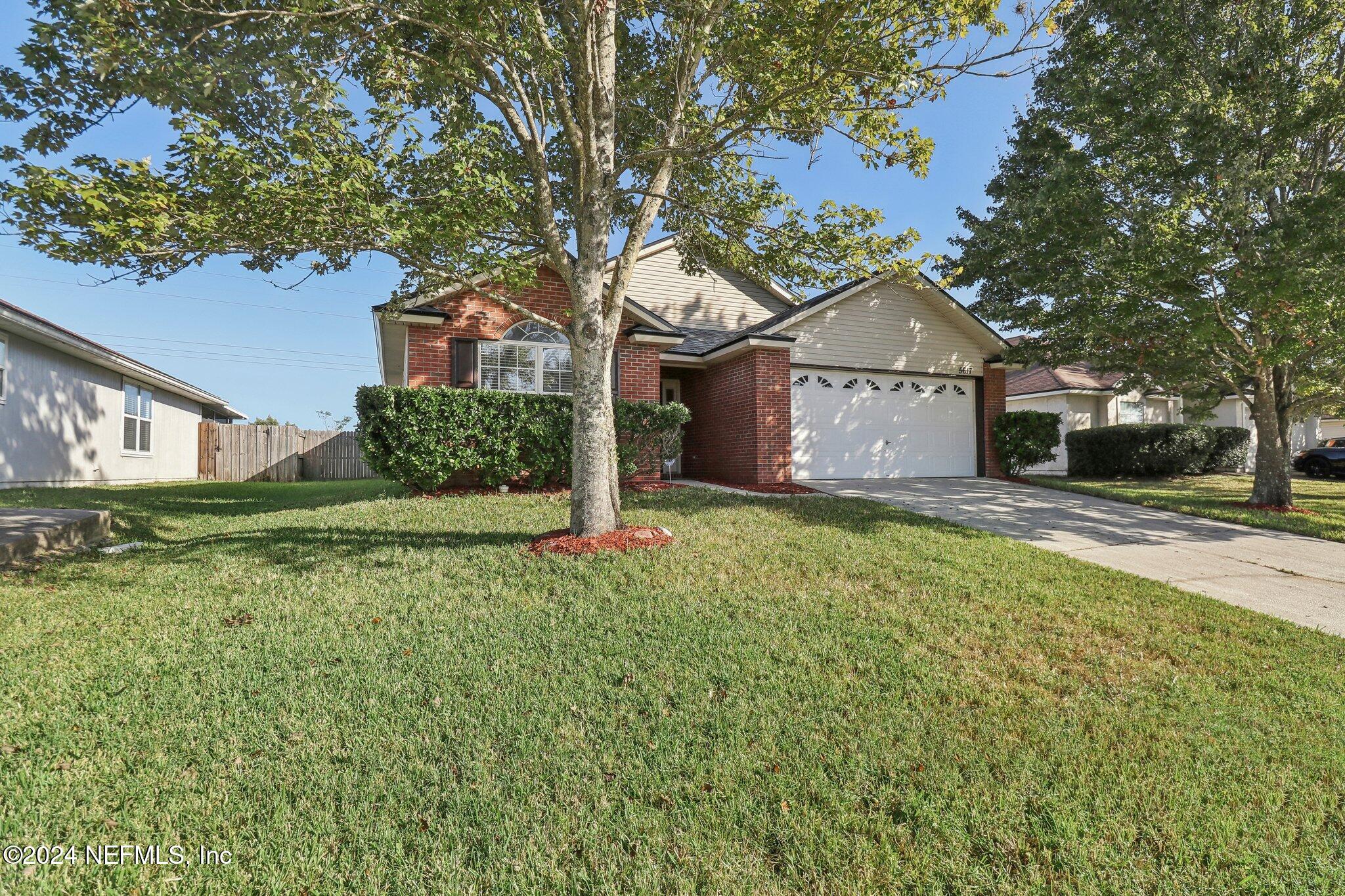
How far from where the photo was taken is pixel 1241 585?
19.9 feet

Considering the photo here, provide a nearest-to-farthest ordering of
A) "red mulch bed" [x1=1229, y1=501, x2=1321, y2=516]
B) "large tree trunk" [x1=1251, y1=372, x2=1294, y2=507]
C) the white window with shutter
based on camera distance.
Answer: "red mulch bed" [x1=1229, y1=501, x2=1321, y2=516] < "large tree trunk" [x1=1251, y1=372, x2=1294, y2=507] < the white window with shutter

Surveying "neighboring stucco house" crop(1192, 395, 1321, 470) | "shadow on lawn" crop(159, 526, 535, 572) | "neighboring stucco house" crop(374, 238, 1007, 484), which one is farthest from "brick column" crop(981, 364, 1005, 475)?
"neighboring stucco house" crop(1192, 395, 1321, 470)

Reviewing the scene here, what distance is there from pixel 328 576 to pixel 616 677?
332 cm

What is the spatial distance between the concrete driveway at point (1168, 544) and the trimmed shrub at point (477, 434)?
13.1 feet

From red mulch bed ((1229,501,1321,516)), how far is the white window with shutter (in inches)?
981

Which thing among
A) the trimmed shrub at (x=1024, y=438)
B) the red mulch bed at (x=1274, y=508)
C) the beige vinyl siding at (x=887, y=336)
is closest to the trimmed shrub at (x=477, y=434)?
the beige vinyl siding at (x=887, y=336)

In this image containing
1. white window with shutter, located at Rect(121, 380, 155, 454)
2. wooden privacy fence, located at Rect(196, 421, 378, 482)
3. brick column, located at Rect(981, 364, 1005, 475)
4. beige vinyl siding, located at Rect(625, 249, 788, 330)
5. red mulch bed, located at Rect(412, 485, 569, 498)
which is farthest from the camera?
wooden privacy fence, located at Rect(196, 421, 378, 482)

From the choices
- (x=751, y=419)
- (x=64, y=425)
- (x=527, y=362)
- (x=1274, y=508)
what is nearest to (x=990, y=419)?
(x=1274, y=508)

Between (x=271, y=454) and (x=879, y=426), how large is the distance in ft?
65.4

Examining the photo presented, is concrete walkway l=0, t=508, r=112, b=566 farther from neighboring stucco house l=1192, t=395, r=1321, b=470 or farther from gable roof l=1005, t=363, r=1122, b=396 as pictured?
neighboring stucco house l=1192, t=395, r=1321, b=470

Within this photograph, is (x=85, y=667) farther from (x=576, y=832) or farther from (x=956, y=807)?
(x=956, y=807)

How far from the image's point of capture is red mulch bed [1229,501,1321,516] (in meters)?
10.6

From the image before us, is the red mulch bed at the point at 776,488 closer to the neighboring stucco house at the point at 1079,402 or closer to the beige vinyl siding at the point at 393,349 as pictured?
the beige vinyl siding at the point at 393,349

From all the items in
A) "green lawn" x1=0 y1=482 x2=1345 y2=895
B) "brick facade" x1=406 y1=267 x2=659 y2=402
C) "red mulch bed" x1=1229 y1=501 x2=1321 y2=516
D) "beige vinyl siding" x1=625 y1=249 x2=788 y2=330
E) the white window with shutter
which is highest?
"beige vinyl siding" x1=625 y1=249 x2=788 y2=330
